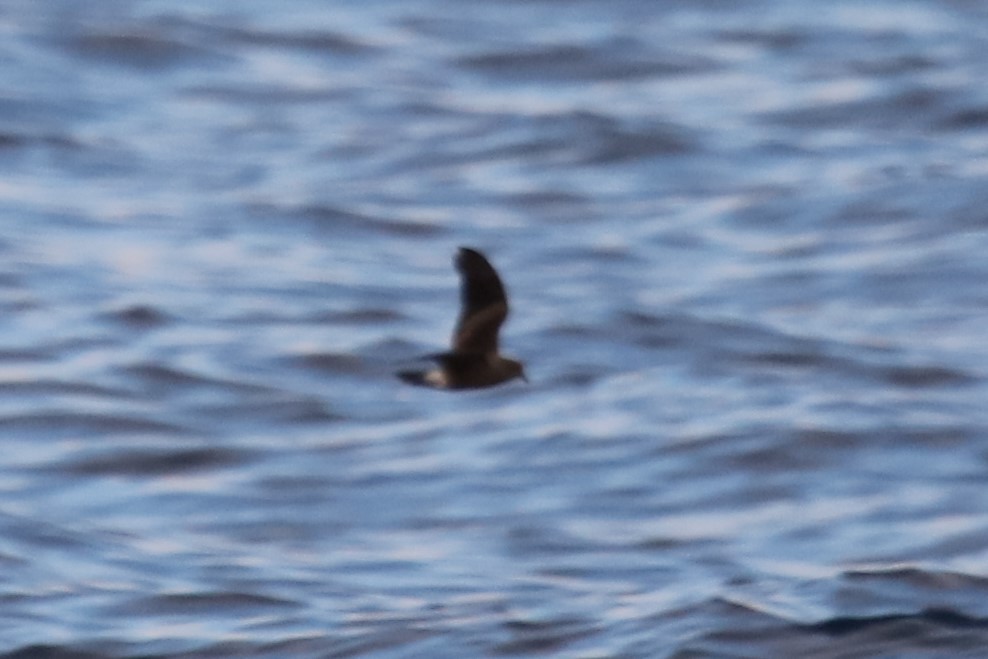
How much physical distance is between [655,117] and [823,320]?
4604 millimetres

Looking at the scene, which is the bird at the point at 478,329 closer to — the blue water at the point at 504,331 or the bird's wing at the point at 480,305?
the bird's wing at the point at 480,305

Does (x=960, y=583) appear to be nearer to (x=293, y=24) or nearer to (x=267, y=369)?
(x=267, y=369)

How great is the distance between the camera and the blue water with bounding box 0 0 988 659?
12508 millimetres

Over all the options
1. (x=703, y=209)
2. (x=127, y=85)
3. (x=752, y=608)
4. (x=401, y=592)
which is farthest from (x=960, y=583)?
(x=127, y=85)

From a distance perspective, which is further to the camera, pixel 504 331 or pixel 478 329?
pixel 504 331

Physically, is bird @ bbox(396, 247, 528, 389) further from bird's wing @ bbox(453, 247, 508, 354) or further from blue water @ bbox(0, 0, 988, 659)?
blue water @ bbox(0, 0, 988, 659)

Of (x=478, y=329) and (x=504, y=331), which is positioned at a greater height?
(x=478, y=329)

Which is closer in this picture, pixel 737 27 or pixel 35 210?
pixel 35 210

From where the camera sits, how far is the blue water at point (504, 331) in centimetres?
1251

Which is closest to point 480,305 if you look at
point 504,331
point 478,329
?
point 478,329

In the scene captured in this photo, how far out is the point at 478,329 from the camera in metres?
8.80

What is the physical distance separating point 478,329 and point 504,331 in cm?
820

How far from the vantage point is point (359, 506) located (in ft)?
47.1

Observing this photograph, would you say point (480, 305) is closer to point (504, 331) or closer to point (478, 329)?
point (478, 329)
